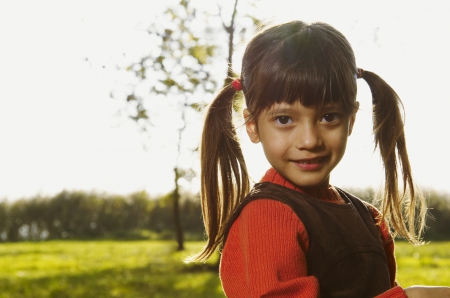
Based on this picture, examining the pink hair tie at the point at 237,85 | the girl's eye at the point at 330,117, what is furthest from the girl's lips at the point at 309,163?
the pink hair tie at the point at 237,85

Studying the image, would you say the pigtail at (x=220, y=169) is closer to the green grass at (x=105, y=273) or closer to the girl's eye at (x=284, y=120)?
the girl's eye at (x=284, y=120)

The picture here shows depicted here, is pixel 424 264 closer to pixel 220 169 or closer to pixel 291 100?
pixel 220 169

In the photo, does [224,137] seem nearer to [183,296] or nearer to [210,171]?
[210,171]

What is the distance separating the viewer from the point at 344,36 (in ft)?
5.60

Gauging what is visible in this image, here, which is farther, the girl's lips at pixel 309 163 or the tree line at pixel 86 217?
the tree line at pixel 86 217

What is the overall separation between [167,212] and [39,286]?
4.31 metres

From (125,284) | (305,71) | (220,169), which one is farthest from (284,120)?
(125,284)

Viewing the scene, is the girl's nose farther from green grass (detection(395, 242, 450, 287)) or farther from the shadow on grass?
green grass (detection(395, 242, 450, 287))

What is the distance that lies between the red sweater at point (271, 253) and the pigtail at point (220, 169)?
0.34 metres

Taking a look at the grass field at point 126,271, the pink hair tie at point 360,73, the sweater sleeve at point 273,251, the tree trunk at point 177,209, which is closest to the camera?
the sweater sleeve at point 273,251

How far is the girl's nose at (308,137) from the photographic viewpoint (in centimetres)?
153

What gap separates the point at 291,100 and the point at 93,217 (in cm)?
1034

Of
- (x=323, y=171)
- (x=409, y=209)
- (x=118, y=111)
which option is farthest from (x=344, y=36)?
(x=118, y=111)

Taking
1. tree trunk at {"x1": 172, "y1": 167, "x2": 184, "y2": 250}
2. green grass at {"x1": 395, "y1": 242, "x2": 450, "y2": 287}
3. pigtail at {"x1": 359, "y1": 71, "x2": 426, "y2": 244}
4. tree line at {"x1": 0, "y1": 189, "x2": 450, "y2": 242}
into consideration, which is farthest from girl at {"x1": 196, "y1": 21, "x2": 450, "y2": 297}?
tree line at {"x1": 0, "y1": 189, "x2": 450, "y2": 242}
